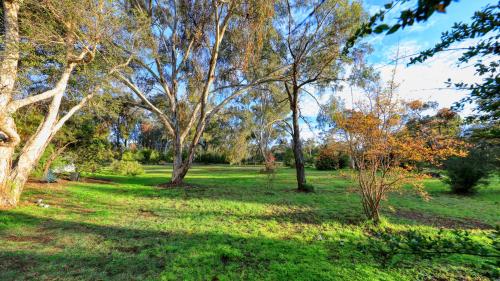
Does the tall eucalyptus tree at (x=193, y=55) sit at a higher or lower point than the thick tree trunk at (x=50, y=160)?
higher

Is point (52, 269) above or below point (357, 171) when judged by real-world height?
below

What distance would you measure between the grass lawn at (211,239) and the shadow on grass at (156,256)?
0.01 m

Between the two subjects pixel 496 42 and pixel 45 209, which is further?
pixel 45 209

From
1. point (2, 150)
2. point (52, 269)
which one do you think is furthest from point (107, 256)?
point (2, 150)

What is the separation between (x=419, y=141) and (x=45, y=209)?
8.28 metres

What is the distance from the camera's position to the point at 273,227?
4.67m

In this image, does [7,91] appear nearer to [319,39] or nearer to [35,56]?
[35,56]

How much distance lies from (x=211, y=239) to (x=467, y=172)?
411 inches

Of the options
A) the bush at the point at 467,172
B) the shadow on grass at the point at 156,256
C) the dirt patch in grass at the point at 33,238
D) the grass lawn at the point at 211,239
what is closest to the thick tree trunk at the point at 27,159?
the grass lawn at the point at 211,239

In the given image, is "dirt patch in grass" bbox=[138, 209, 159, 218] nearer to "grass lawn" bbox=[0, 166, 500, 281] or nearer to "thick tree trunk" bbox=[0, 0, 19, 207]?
"grass lawn" bbox=[0, 166, 500, 281]

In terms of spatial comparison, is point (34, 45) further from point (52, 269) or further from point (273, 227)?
point (273, 227)

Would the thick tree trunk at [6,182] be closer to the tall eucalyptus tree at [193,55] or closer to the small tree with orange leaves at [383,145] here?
the tall eucalyptus tree at [193,55]

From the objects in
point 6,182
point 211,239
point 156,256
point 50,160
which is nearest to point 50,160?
point 50,160

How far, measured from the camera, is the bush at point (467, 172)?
848 cm
